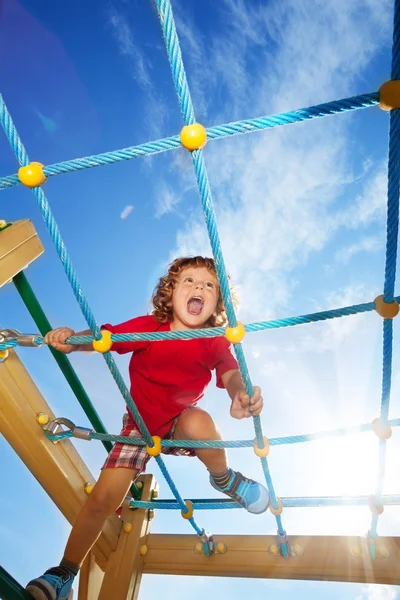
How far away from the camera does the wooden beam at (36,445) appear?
1.08 meters

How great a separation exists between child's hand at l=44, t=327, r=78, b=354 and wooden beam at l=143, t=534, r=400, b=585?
77 centimetres

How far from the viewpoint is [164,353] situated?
4.54 feet

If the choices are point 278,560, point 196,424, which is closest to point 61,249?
point 196,424

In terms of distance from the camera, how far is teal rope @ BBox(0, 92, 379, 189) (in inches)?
25.0

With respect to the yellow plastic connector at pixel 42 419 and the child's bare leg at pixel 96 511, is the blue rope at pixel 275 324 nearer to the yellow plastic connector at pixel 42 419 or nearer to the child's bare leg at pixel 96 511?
the yellow plastic connector at pixel 42 419

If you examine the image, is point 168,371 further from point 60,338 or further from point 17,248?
point 17,248

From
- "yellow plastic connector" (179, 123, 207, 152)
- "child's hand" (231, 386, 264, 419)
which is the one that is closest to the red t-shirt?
"child's hand" (231, 386, 264, 419)

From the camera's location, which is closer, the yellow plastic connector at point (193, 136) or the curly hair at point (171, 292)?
the yellow plastic connector at point (193, 136)

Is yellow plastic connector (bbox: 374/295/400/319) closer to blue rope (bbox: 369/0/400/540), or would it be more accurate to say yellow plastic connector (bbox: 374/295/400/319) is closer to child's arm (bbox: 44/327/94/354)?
blue rope (bbox: 369/0/400/540)

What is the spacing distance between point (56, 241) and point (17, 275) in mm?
276

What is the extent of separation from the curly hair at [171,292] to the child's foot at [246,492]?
0.50m

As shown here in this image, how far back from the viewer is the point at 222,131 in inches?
27.9

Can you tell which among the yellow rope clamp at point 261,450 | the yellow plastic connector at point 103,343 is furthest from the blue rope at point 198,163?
the yellow plastic connector at point 103,343

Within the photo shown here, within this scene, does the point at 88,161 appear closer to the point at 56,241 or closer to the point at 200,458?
the point at 56,241
